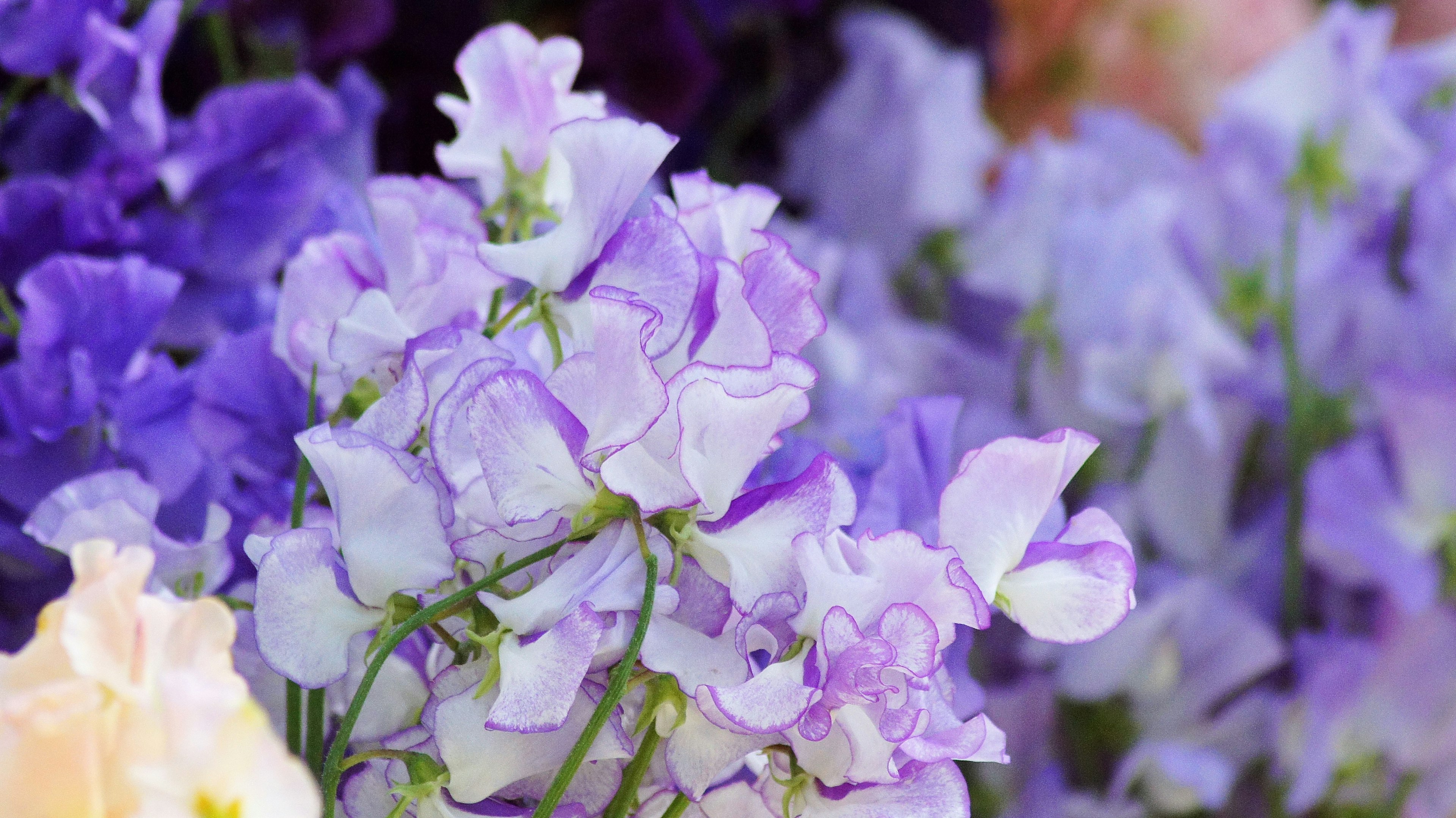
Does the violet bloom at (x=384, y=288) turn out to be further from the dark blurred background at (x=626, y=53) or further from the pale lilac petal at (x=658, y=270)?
the dark blurred background at (x=626, y=53)

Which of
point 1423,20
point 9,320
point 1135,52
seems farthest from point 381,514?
point 1423,20

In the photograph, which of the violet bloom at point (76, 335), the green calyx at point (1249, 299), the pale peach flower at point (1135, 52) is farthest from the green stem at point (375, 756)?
the pale peach flower at point (1135, 52)

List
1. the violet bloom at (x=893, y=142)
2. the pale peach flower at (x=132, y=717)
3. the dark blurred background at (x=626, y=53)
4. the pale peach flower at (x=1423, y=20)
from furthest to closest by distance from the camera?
the pale peach flower at (x=1423, y=20) → the violet bloom at (x=893, y=142) → the dark blurred background at (x=626, y=53) → the pale peach flower at (x=132, y=717)

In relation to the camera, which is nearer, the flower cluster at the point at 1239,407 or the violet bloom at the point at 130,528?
the violet bloom at the point at 130,528

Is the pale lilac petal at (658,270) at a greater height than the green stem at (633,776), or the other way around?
the pale lilac petal at (658,270)

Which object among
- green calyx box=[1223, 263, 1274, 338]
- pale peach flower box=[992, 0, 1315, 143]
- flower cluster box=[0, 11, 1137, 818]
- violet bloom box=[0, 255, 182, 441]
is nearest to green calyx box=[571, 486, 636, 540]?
flower cluster box=[0, 11, 1137, 818]

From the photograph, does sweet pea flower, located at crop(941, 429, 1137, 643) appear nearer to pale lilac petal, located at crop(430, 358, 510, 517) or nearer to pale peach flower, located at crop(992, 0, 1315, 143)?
pale lilac petal, located at crop(430, 358, 510, 517)

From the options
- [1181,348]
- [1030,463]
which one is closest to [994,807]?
[1181,348]
